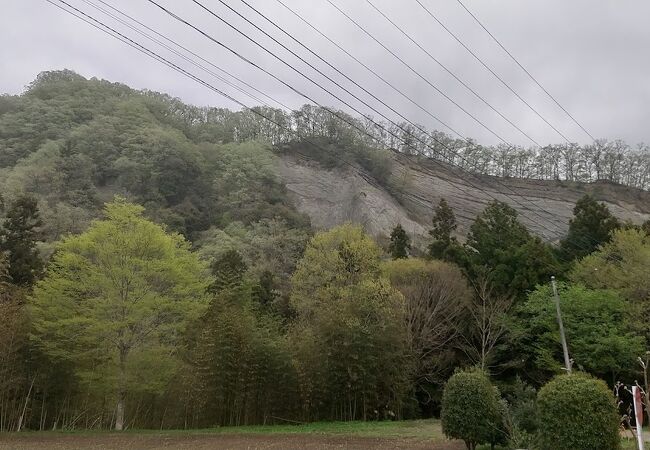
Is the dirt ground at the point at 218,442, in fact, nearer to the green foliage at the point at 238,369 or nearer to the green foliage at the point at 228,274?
the green foliage at the point at 238,369

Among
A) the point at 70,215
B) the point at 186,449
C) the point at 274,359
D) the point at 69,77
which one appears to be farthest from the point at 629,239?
the point at 69,77

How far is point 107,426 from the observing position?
2464cm

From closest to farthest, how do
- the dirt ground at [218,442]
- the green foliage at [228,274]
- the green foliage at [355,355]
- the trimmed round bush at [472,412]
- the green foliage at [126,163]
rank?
the trimmed round bush at [472,412] < the dirt ground at [218,442] < the green foliage at [355,355] < the green foliage at [228,274] < the green foliage at [126,163]

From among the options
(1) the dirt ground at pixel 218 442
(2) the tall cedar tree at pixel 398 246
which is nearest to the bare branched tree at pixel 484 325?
(2) the tall cedar tree at pixel 398 246

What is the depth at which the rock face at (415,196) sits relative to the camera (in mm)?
60438

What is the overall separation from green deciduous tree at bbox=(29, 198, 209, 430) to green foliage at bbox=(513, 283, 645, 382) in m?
16.7

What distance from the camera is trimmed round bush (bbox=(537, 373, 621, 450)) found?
9289 mm

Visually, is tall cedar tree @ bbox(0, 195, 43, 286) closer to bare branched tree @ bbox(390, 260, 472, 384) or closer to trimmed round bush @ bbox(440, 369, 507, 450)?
bare branched tree @ bbox(390, 260, 472, 384)

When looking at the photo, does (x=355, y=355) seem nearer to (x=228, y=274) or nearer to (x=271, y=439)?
(x=271, y=439)

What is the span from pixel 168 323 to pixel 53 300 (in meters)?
4.61

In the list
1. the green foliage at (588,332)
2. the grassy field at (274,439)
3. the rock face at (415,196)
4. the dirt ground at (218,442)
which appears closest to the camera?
the dirt ground at (218,442)

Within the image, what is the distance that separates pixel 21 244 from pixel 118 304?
11.0 metres

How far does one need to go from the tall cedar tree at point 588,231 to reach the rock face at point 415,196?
21928 mm

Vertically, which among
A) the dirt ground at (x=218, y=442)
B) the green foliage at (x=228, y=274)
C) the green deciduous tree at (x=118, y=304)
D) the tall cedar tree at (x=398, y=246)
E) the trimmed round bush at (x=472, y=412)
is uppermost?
the tall cedar tree at (x=398, y=246)
